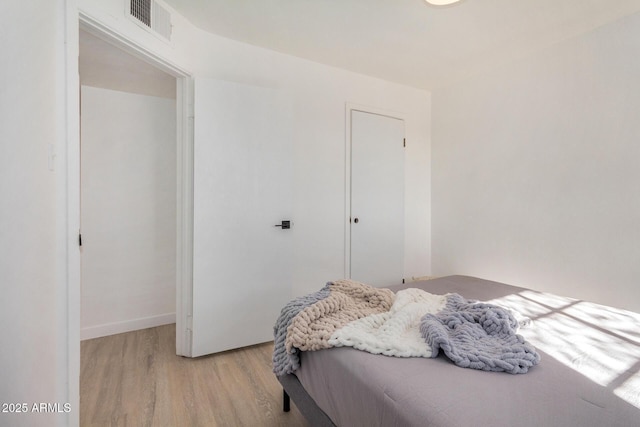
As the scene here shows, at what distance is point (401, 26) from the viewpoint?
2299mm

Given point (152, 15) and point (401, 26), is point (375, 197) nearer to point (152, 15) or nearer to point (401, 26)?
point (401, 26)

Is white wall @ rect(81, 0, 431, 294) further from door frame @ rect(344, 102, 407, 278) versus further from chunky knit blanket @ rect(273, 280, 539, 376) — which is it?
chunky knit blanket @ rect(273, 280, 539, 376)

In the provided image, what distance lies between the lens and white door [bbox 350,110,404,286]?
3158 mm

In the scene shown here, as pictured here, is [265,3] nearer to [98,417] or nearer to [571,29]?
[571,29]

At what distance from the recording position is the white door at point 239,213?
89.3 inches

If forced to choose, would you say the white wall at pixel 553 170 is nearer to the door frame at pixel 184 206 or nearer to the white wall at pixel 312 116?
the white wall at pixel 312 116

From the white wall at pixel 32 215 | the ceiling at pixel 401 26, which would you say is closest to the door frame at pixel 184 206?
the ceiling at pixel 401 26

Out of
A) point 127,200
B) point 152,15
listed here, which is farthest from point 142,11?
point 127,200

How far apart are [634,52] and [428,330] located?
8.27 feet

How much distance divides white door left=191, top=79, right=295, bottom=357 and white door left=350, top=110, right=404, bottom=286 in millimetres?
845

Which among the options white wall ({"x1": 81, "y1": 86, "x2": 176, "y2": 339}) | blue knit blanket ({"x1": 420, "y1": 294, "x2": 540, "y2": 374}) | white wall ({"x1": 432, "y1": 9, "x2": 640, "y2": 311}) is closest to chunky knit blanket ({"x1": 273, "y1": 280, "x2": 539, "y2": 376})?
blue knit blanket ({"x1": 420, "y1": 294, "x2": 540, "y2": 374})

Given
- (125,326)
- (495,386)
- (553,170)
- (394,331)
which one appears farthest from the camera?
(125,326)

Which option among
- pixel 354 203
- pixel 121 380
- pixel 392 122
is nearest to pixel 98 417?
pixel 121 380

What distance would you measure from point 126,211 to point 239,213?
4.07ft
